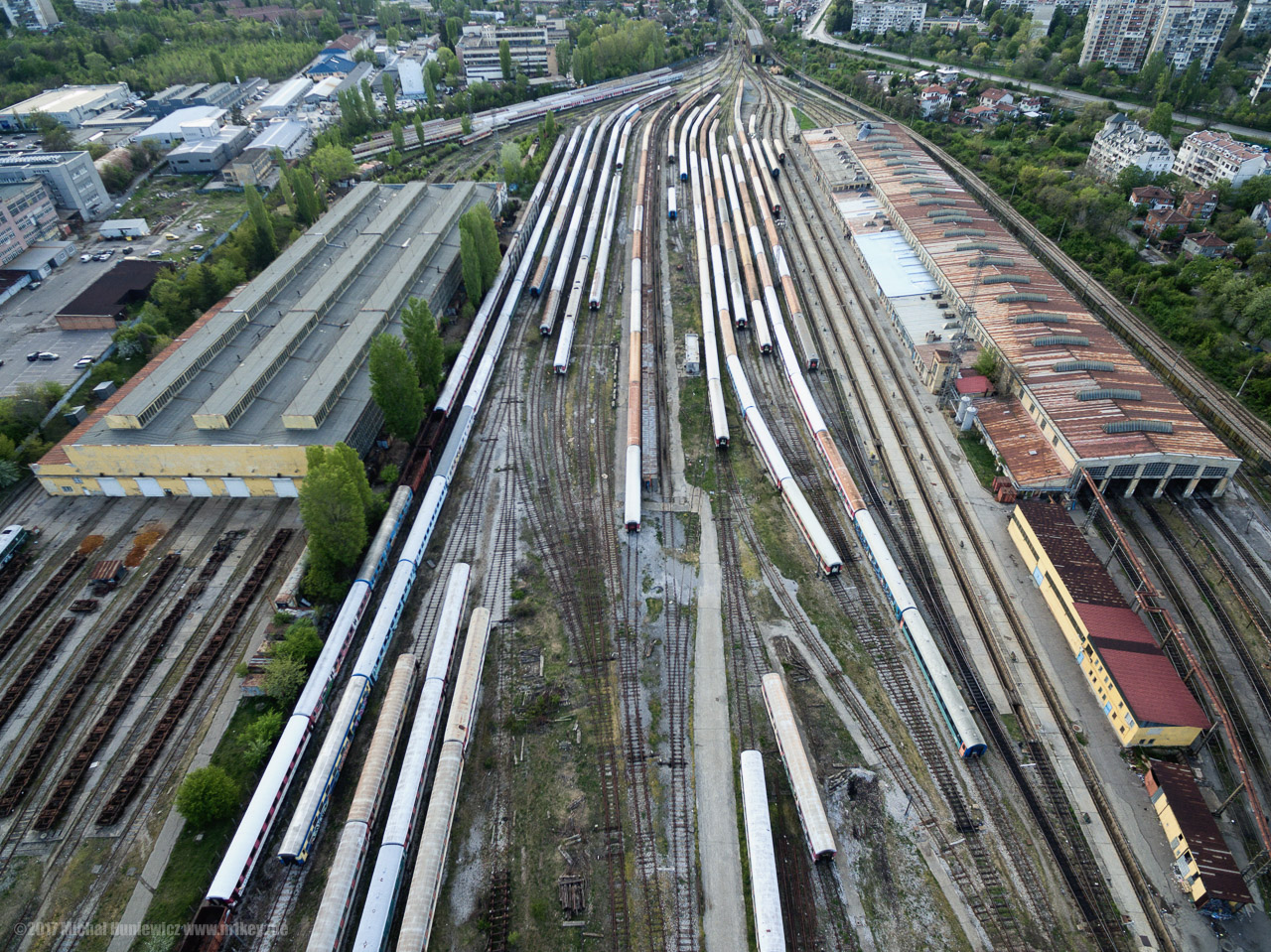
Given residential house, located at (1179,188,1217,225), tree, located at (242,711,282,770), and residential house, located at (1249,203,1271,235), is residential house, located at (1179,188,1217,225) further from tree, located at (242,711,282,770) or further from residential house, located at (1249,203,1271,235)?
tree, located at (242,711,282,770)

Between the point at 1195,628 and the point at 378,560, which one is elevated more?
the point at 378,560

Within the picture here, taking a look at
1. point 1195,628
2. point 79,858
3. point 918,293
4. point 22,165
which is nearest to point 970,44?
point 918,293

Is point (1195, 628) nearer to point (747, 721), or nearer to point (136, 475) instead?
point (747, 721)

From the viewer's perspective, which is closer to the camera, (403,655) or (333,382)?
(403,655)

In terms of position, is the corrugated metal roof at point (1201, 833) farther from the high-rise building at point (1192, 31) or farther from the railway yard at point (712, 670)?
the high-rise building at point (1192, 31)

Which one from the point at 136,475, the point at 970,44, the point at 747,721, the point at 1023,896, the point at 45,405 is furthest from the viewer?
the point at 970,44

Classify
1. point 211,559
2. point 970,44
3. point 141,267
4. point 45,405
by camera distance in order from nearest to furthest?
point 211,559, point 45,405, point 141,267, point 970,44

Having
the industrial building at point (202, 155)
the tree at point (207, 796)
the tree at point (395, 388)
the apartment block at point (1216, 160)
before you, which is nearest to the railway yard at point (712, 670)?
the tree at point (207, 796)
